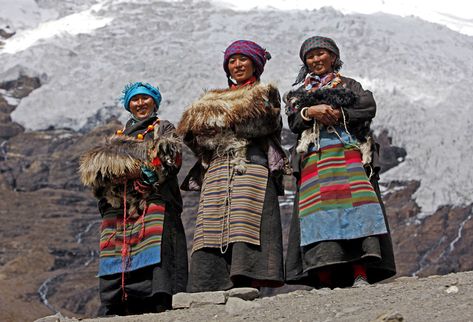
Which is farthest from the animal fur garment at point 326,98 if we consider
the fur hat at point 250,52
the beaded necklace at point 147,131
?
the beaded necklace at point 147,131

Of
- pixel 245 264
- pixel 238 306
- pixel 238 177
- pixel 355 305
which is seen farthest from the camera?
pixel 238 177

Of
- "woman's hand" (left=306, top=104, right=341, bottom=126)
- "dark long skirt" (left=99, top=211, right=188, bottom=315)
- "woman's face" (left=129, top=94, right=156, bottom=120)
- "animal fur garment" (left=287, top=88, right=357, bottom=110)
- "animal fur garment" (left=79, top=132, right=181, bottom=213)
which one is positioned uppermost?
"woman's face" (left=129, top=94, right=156, bottom=120)

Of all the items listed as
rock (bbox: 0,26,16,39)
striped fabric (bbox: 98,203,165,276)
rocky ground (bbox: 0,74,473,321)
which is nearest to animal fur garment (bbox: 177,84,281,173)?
striped fabric (bbox: 98,203,165,276)

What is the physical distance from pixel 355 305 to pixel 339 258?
76 cm

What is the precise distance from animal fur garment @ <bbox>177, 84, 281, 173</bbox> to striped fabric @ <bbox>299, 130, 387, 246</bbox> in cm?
32

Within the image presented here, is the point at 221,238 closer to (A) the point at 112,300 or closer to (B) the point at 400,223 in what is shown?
(A) the point at 112,300

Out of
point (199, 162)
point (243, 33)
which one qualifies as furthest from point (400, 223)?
point (199, 162)

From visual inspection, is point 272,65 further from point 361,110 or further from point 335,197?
point 335,197

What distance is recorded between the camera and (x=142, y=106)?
5.71m

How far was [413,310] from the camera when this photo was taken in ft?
12.6

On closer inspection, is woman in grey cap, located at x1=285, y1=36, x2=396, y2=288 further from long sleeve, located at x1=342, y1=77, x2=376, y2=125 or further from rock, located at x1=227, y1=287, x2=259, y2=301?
rock, located at x1=227, y1=287, x2=259, y2=301

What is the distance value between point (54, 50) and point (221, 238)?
3911 cm

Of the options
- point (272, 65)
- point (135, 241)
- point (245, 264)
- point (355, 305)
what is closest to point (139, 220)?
point (135, 241)

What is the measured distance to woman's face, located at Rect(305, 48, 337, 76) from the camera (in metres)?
5.38
